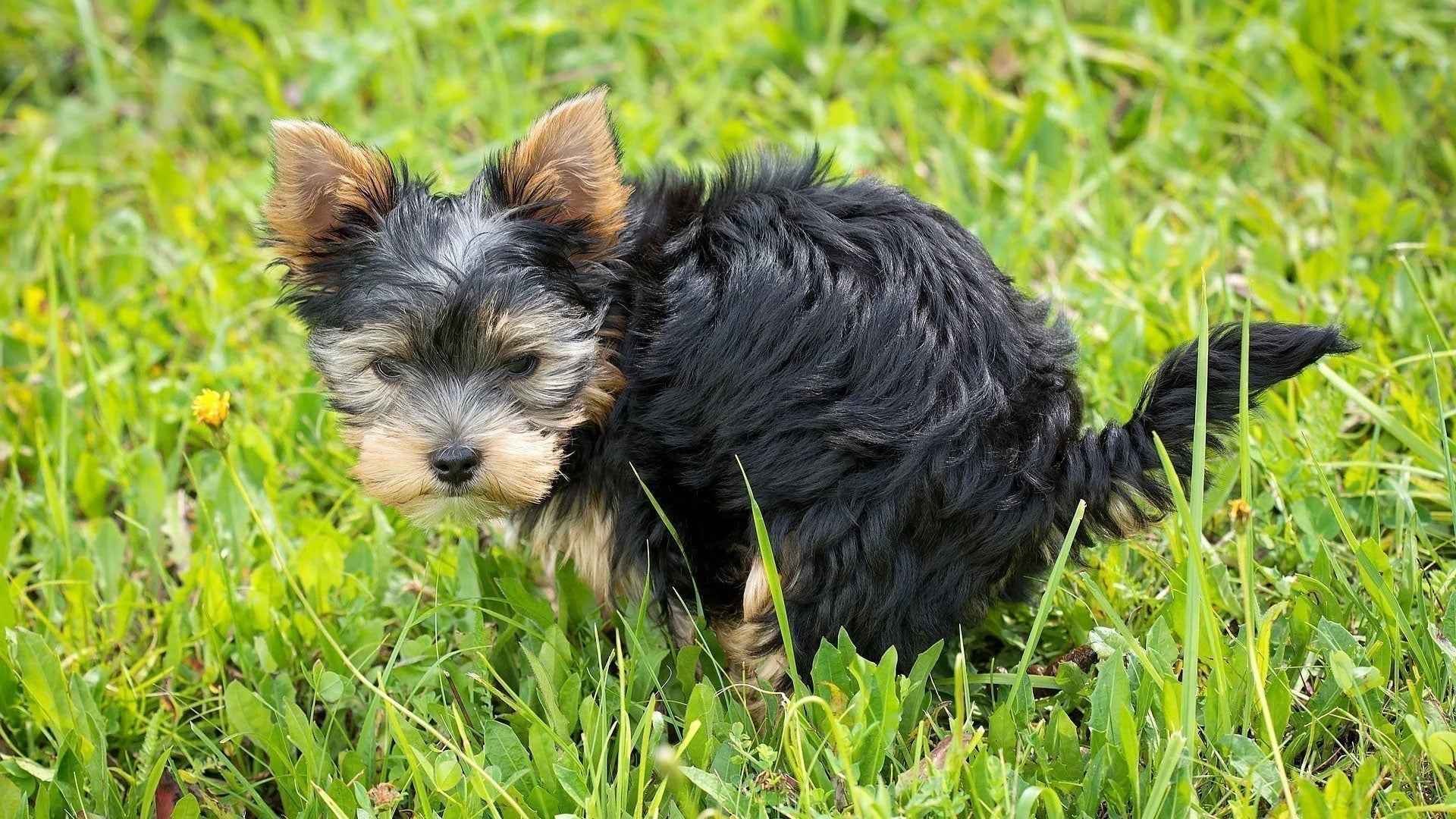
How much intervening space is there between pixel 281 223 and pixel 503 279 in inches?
23.8

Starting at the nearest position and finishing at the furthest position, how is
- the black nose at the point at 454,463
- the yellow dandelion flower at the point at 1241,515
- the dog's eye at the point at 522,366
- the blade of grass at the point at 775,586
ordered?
1. the yellow dandelion flower at the point at 1241,515
2. the blade of grass at the point at 775,586
3. the black nose at the point at 454,463
4. the dog's eye at the point at 522,366

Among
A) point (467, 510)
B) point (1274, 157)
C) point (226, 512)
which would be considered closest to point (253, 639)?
point (226, 512)

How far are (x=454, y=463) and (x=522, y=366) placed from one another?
294 mm

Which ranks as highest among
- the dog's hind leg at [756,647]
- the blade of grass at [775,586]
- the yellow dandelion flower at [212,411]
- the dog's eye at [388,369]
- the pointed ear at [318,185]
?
the pointed ear at [318,185]

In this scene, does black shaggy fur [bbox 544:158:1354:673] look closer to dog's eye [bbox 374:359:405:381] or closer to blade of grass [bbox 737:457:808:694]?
blade of grass [bbox 737:457:808:694]

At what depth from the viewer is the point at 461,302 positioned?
9.53ft

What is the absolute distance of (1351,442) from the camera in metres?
3.90

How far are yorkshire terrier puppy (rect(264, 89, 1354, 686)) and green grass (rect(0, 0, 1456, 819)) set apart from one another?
22 cm

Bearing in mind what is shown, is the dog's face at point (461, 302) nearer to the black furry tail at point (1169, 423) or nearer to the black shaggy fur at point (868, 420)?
the black shaggy fur at point (868, 420)

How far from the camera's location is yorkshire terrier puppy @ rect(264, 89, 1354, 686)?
283 centimetres

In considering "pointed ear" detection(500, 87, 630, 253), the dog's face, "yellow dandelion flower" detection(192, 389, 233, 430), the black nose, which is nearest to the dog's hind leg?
the dog's face

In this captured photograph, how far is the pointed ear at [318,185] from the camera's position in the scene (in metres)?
2.97

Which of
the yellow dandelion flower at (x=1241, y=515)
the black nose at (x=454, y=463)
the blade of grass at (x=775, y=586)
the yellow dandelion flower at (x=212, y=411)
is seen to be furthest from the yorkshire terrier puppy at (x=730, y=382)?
the yellow dandelion flower at (x=1241, y=515)

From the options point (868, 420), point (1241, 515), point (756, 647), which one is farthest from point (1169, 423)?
point (756, 647)
